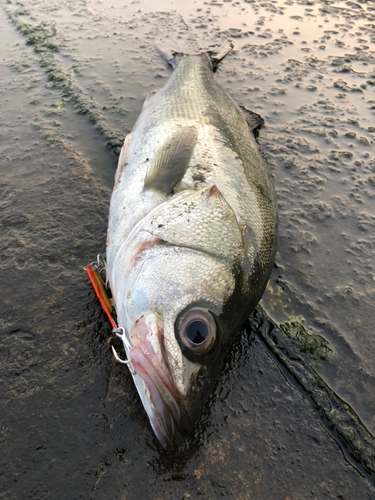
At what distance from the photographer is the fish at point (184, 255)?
73.0 inches

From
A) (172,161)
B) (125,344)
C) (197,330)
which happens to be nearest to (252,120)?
(172,161)

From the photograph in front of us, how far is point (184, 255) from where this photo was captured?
85.1 inches

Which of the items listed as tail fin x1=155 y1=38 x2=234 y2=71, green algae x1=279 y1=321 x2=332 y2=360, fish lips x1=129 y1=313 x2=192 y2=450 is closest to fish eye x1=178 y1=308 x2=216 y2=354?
fish lips x1=129 y1=313 x2=192 y2=450

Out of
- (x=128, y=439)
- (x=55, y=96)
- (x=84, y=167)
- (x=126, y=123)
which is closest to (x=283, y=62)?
(x=126, y=123)

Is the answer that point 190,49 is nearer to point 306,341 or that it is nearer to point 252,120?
point 252,120

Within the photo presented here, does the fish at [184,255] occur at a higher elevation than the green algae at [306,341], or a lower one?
higher

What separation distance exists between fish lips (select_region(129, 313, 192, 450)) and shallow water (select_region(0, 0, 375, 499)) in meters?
0.28

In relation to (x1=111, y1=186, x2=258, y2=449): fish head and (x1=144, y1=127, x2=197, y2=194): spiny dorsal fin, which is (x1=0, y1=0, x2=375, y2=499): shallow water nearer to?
(x1=111, y1=186, x2=258, y2=449): fish head

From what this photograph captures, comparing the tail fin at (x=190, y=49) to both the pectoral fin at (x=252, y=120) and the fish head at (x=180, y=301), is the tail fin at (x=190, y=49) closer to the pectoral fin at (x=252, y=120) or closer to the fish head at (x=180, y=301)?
the pectoral fin at (x=252, y=120)

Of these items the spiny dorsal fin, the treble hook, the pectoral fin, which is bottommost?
the treble hook

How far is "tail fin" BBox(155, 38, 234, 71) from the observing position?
5.72 meters

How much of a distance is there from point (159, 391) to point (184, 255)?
30.3 inches

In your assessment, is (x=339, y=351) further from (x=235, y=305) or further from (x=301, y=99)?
(x=301, y=99)

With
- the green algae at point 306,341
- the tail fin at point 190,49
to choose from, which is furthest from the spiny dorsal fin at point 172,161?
the tail fin at point 190,49
